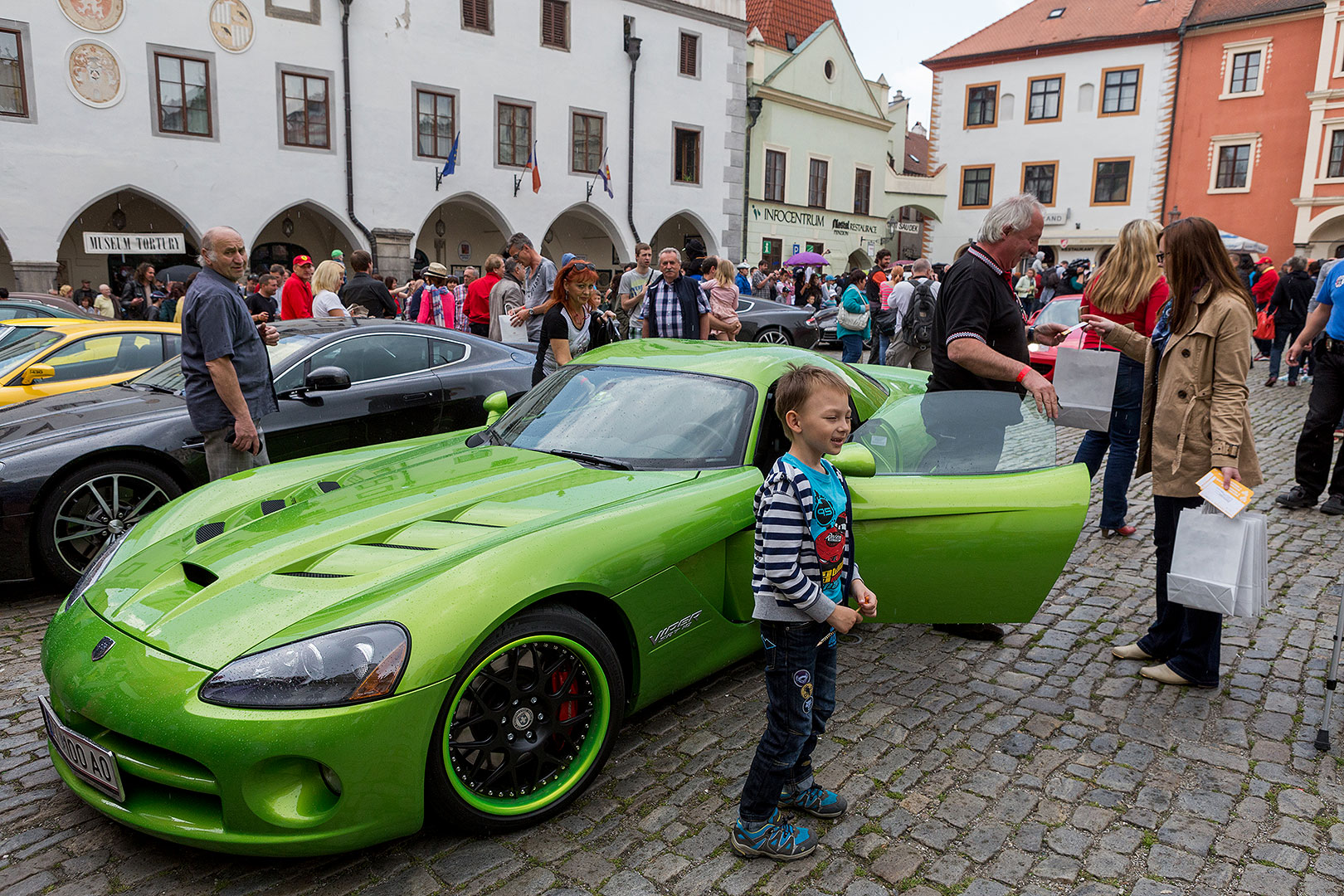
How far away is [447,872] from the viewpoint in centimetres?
255

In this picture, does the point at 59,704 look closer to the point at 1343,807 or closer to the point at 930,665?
the point at 930,665

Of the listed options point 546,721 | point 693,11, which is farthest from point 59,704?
point 693,11

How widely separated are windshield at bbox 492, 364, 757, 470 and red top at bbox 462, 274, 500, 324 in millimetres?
6859

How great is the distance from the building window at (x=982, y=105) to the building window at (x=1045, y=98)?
1.40m

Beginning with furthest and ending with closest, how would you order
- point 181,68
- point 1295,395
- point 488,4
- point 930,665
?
point 488,4
point 181,68
point 1295,395
point 930,665

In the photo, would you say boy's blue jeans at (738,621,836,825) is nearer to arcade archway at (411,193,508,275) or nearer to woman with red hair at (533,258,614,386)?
woman with red hair at (533,258,614,386)

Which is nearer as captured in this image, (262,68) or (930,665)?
(930,665)

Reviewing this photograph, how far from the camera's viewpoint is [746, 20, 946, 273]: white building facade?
96.8 feet

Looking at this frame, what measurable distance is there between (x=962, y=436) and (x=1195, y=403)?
0.90 meters

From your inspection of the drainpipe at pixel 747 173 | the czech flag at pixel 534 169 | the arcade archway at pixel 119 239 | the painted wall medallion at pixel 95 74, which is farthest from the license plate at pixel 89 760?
the drainpipe at pixel 747 173

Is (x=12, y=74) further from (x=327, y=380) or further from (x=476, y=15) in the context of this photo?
(x=327, y=380)

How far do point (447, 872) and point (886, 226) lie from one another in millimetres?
36008

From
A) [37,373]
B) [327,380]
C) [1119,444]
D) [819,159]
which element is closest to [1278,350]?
Answer: [1119,444]

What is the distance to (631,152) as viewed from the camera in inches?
981
